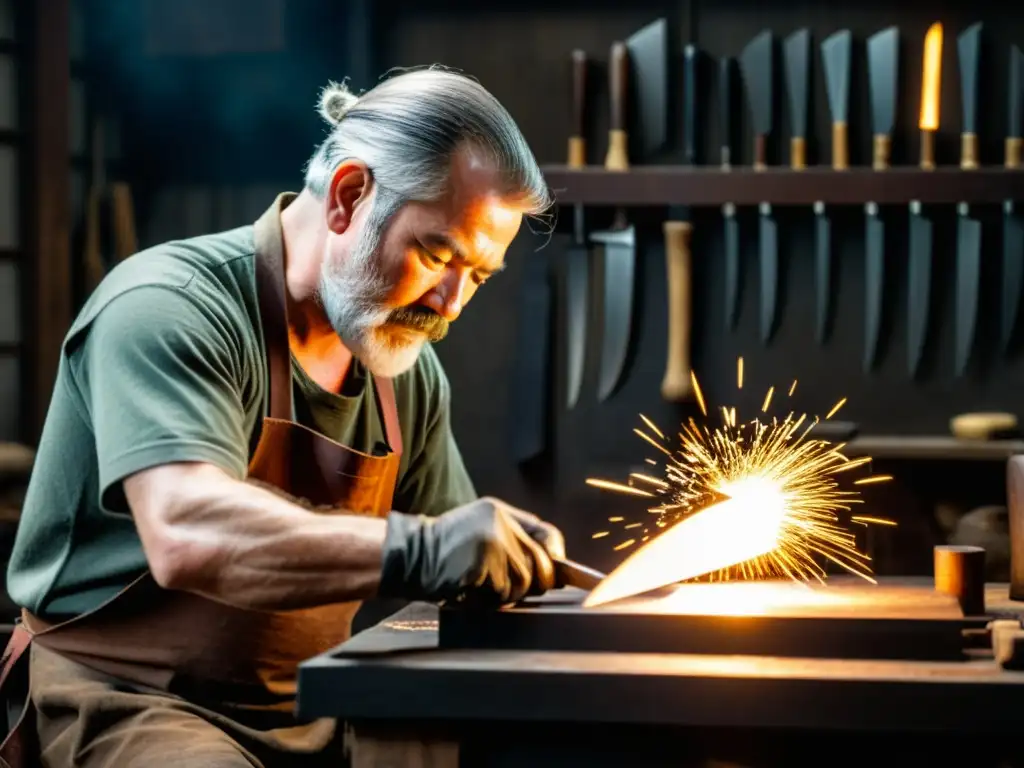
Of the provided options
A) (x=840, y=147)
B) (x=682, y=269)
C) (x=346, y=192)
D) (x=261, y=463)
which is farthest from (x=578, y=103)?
(x=261, y=463)

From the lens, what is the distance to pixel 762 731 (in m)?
1.80

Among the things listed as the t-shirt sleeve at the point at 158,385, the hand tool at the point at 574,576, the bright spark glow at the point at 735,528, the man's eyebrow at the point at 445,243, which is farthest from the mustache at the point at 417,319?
the hand tool at the point at 574,576

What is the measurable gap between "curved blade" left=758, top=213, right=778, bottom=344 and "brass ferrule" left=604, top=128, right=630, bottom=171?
46 cm

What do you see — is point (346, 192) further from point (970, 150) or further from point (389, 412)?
point (970, 150)

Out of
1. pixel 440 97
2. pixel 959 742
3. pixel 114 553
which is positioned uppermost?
pixel 440 97

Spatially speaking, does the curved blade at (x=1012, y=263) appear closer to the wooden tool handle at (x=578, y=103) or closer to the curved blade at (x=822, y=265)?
the curved blade at (x=822, y=265)

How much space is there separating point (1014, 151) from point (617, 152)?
1175 mm

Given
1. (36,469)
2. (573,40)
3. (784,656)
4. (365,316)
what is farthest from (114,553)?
(573,40)

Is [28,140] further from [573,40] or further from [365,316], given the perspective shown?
[365,316]

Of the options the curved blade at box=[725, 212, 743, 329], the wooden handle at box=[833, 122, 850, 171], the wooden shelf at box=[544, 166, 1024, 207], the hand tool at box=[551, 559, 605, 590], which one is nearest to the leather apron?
the hand tool at box=[551, 559, 605, 590]

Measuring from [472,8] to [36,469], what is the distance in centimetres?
276

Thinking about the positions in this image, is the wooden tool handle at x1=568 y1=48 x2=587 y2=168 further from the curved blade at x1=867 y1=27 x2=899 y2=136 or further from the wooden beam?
the wooden beam

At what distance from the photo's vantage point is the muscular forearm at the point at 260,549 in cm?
194

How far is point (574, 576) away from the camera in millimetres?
2135
